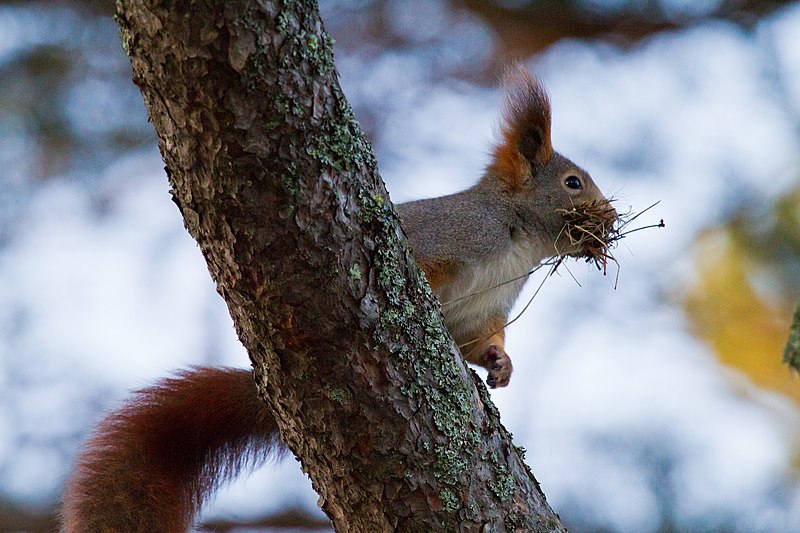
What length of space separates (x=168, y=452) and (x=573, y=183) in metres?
1.56

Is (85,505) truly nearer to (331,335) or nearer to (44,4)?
(331,335)

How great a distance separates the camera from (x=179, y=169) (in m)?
1.44

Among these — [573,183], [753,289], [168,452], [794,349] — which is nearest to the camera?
[794,349]

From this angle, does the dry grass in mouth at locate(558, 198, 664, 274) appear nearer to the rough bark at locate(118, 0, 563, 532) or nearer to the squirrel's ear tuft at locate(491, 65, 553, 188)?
the squirrel's ear tuft at locate(491, 65, 553, 188)

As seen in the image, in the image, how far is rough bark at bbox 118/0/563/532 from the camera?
4.41ft

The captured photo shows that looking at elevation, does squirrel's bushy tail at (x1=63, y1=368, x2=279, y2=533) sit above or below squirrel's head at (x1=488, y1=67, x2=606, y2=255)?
below

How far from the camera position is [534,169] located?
9.89ft

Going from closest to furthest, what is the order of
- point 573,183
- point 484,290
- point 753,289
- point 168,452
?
point 168,452
point 484,290
point 573,183
point 753,289

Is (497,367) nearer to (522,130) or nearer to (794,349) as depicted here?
(522,130)

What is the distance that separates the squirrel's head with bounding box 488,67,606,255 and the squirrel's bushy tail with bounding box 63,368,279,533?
1.06 meters

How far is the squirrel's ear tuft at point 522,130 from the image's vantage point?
9.71 feet

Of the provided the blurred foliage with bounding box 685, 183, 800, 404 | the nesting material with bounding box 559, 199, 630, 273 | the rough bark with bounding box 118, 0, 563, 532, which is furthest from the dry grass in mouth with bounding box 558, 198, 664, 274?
the blurred foliage with bounding box 685, 183, 800, 404

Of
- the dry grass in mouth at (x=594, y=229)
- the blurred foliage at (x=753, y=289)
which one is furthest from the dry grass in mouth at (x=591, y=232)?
the blurred foliage at (x=753, y=289)

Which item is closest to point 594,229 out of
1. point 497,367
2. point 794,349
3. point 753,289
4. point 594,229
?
point 594,229
